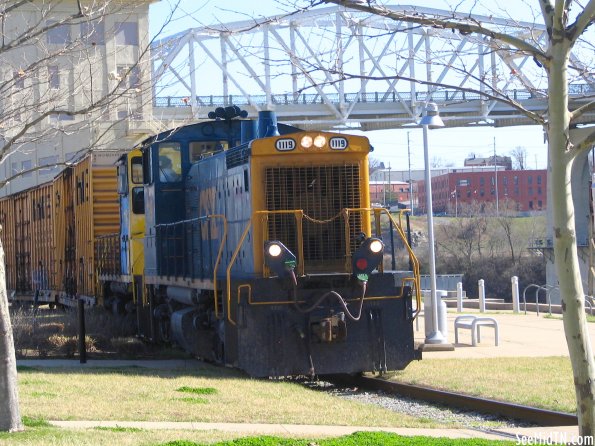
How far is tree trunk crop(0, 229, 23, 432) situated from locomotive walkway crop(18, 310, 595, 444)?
62 centimetres

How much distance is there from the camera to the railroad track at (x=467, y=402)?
983 centimetres

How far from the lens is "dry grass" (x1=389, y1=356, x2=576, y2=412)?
1119cm

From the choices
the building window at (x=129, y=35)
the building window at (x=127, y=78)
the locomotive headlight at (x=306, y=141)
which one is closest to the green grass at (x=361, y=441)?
the building window at (x=127, y=78)

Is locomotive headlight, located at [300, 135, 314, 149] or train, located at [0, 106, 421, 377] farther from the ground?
locomotive headlight, located at [300, 135, 314, 149]

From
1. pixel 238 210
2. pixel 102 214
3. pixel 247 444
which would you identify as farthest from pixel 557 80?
pixel 102 214

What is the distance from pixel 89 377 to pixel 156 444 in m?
5.50

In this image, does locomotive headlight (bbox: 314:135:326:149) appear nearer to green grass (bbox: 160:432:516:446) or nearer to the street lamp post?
the street lamp post

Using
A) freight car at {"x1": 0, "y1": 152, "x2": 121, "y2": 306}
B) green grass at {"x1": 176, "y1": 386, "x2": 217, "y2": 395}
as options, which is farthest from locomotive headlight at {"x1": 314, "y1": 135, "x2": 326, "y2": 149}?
freight car at {"x1": 0, "y1": 152, "x2": 121, "y2": 306}

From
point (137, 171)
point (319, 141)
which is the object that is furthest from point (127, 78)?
point (137, 171)

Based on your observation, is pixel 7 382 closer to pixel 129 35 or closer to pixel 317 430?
pixel 317 430

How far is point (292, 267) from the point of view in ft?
41.2

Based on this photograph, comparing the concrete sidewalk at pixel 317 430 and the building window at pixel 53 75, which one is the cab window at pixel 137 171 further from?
the concrete sidewalk at pixel 317 430

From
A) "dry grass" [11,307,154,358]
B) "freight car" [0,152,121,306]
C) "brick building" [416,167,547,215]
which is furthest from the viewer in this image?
"brick building" [416,167,547,215]

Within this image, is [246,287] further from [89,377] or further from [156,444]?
[156,444]
